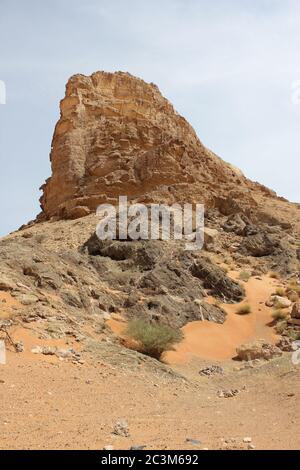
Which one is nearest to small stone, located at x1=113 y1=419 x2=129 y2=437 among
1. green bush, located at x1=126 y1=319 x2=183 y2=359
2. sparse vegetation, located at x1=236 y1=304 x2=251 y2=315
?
green bush, located at x1=126 y1=319 x2=183 y2=359

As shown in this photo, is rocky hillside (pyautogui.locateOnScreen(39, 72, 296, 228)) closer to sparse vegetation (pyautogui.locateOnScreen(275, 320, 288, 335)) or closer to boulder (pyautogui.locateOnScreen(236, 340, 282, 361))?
sparse vegetation (pyautogui.locateOnScreen(275, 320, 288, 335))

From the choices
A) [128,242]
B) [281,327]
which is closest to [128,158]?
[128,242]

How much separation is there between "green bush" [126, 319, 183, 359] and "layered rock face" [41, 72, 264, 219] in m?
17.2

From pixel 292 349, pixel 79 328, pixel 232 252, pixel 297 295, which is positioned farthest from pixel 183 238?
pixel 79 328

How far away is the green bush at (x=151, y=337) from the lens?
1294 centimetres

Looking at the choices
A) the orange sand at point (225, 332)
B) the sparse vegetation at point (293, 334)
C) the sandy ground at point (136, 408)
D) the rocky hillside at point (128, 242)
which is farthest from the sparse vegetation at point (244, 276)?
the sandy ground at point (136, 408)

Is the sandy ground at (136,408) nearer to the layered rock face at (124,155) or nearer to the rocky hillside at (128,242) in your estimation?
the rocky hillside at (128,242)

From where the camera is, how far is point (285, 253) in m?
25.8

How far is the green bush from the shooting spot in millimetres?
12938

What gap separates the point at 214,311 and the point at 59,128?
24080 millimetres

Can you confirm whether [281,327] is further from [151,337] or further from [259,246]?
[259,246]

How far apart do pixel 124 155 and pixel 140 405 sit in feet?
91.8

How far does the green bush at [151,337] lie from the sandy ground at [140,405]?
0.60 m

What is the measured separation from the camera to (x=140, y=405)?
8086mm
